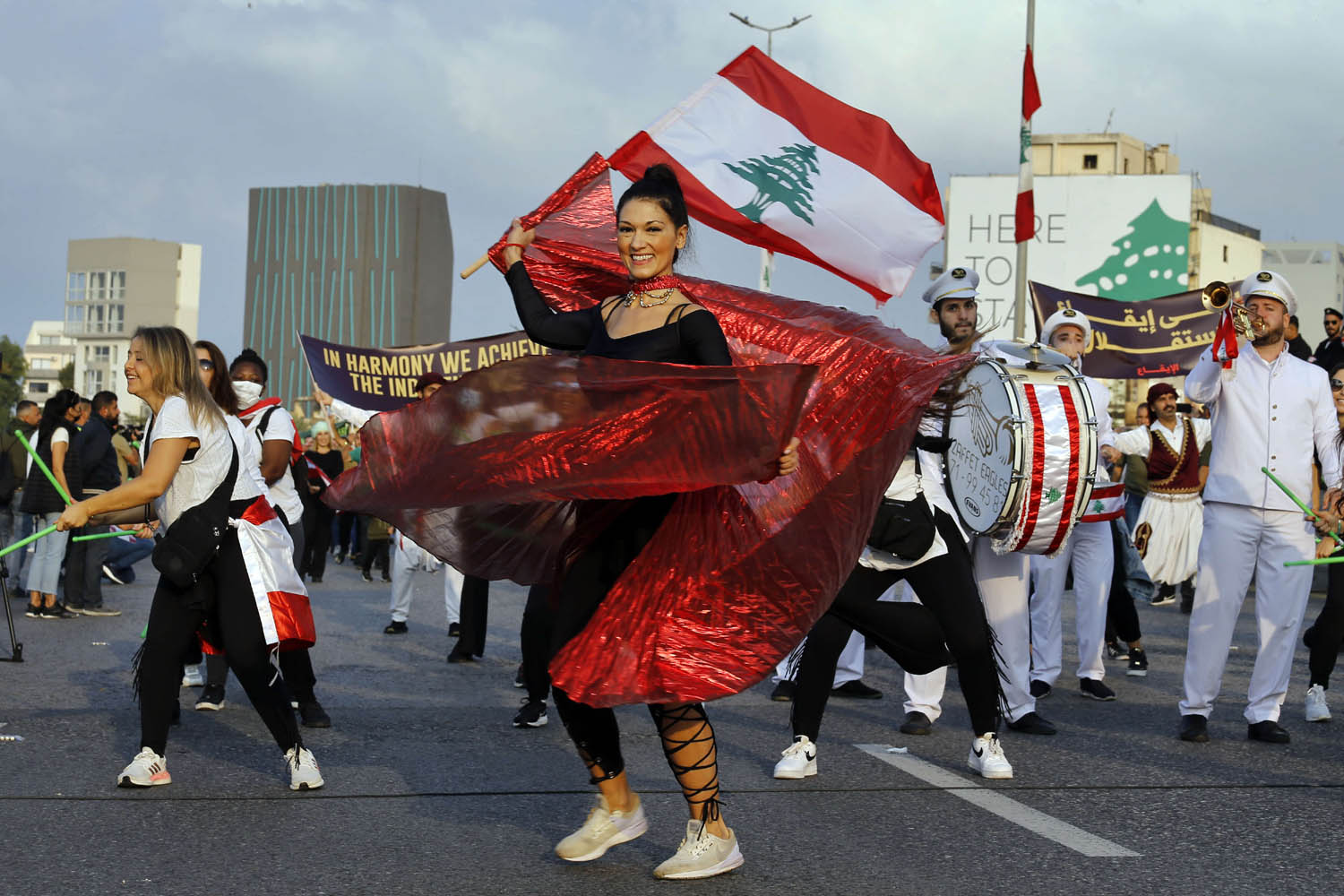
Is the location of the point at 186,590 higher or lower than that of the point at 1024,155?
lower

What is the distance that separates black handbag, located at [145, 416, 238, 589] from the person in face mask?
40.8 inches

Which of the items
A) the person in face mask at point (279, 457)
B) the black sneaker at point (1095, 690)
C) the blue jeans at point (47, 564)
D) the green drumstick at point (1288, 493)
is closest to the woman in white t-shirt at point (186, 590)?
the person in face mask at point (279, 457)

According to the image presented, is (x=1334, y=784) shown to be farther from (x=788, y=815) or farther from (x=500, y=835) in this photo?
(x=500, y=835)

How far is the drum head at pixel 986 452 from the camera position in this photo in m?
6.44

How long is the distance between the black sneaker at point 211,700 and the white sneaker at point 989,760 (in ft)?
12.6

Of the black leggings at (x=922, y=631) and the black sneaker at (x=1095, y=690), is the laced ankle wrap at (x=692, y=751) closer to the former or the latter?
the black leggings at (x=922, y=631)

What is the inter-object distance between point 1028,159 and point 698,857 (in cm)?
1871

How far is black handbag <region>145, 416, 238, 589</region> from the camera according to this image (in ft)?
18.2

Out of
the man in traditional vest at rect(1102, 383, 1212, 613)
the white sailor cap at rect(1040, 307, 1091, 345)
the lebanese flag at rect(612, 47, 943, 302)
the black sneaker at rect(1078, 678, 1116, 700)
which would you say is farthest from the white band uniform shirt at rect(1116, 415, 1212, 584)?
the lebanese flag at rect(612, 47, 943, 302)

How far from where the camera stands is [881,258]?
8.88 m

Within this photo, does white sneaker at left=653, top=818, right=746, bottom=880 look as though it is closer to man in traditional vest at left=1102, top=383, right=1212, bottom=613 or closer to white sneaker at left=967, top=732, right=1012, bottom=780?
white sneaker at left=967, top=732, right=1012, bottom=780

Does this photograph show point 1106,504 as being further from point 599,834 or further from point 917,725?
point 599,834

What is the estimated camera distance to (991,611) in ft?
24.7

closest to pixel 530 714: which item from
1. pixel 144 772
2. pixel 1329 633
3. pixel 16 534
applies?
pixel 144 772
